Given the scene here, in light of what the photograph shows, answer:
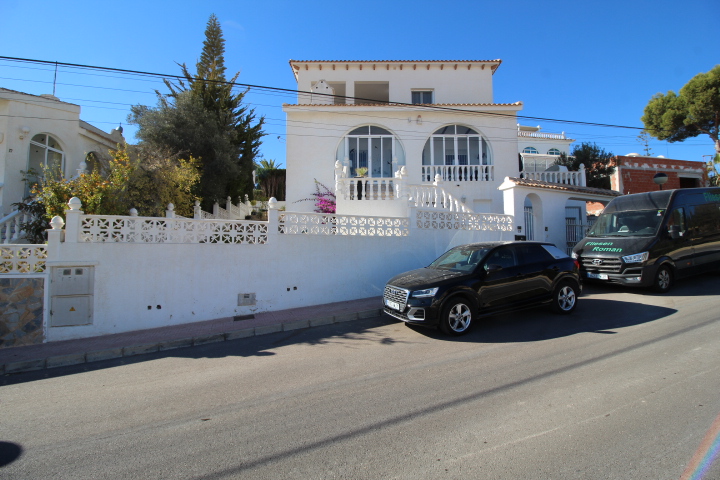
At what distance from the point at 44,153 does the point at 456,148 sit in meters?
16.5

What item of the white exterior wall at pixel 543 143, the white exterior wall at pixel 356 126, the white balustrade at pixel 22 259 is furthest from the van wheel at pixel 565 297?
the white exterior wall at pixel 543 143

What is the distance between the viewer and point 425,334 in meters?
6.44

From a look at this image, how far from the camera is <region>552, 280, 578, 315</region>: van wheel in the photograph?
23.4ft

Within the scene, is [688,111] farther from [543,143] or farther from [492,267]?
[492,267]

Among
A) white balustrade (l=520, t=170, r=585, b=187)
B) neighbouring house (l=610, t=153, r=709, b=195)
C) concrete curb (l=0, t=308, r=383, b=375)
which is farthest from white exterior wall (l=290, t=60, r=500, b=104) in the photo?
concrete curb (l=0, t=308, r=383, b=375)

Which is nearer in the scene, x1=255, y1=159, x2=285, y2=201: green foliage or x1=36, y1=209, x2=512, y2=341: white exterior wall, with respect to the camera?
x1=36, y1=209, x2=512, y2=341: white exterior wall

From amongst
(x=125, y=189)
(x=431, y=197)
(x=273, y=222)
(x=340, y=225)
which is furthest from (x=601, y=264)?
(x=125, y=189)

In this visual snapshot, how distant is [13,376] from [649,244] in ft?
41.3

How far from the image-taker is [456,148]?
1709 centimetres

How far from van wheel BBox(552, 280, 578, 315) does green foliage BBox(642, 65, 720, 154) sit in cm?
2192

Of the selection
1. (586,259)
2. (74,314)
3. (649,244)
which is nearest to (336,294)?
(74,314)

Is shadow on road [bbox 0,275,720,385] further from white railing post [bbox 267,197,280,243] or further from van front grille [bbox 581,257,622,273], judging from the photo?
white railing post [bbox 267,197,280,243]

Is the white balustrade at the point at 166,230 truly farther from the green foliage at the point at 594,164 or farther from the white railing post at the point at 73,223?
the green foliage at the point at 594,164

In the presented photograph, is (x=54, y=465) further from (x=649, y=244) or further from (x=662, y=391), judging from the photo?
(x=649, y=244)
